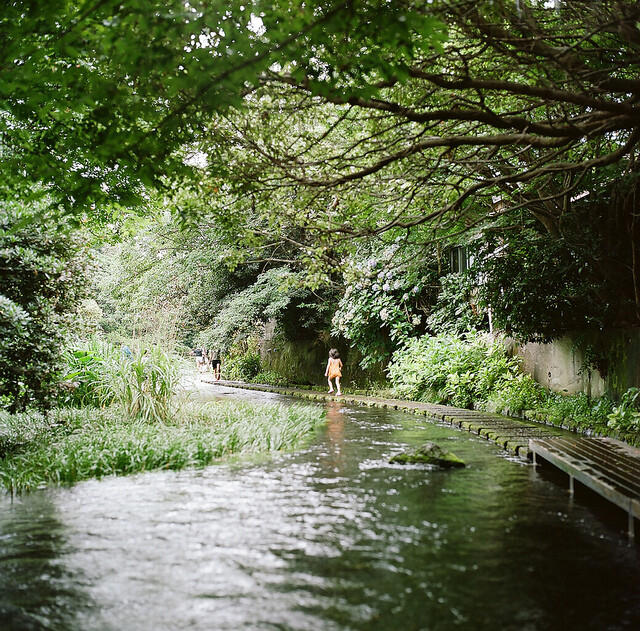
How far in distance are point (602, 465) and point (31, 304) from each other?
6880 mm

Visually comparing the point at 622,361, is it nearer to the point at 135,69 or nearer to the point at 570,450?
the point at 570,450

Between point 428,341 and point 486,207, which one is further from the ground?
point 486,207

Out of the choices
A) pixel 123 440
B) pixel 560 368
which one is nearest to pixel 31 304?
pixel 123 440

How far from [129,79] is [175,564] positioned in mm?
4392

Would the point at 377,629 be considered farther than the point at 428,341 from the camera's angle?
No

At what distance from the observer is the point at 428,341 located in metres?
15.6

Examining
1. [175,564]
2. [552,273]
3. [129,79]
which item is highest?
[129,79]

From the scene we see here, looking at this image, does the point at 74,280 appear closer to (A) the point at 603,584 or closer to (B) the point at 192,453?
(B) the point at 192,453

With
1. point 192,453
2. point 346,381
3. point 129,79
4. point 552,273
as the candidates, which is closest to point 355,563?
point 192,453

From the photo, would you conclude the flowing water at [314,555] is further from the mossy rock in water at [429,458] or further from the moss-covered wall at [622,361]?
the moss-covered wall at [622,361]

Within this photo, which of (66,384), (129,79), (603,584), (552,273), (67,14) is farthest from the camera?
(552,273)

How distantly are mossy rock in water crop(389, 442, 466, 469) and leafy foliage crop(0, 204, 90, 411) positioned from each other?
15.1 feet

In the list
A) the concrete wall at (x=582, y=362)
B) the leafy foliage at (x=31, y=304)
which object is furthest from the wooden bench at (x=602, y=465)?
the leafy foliage at (x=31, y=304)

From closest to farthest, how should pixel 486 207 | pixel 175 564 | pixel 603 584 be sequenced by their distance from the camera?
pixel 603 584
pixel 175 564
pixel 486 207
